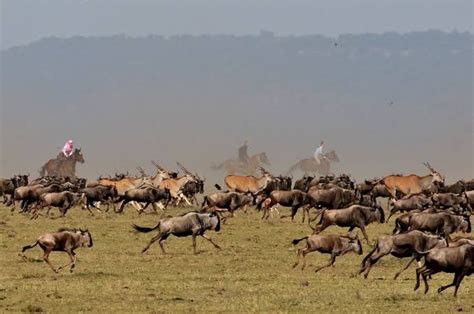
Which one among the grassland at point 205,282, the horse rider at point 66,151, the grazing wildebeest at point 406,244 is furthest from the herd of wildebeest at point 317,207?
the horse rider at point 66,151

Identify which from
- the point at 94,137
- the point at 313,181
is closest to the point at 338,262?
the point at 313,181

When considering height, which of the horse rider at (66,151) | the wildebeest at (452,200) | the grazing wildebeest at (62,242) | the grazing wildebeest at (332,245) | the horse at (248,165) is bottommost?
the horse at (248,165)

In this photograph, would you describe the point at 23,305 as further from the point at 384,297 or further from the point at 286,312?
the point at 384,297

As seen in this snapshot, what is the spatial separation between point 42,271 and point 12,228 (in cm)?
1145

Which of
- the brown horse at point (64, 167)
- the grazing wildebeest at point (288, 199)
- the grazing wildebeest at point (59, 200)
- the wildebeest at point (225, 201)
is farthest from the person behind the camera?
the brown horse at point (64, 167)

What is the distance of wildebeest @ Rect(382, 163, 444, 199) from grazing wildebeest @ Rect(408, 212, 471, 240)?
1608 cm

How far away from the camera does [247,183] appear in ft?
157

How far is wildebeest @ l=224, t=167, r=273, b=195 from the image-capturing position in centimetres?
4747

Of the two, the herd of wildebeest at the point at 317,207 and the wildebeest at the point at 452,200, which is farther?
the wildebeest at the point at 452,200

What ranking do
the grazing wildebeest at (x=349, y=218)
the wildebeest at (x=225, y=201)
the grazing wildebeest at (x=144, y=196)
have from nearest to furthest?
the grazing wildebeest at (x=349, y=218)
the wildebeest at (x=225, y=201)
the grazing wildebeest at (x=144, y=196)

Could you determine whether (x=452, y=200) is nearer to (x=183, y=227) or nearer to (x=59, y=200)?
(x=59, y=200)

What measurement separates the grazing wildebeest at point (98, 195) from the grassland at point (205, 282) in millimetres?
9970

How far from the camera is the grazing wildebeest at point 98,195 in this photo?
4334 cm

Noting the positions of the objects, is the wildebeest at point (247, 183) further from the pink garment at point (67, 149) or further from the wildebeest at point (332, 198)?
the pink garment at point (67, 149)
